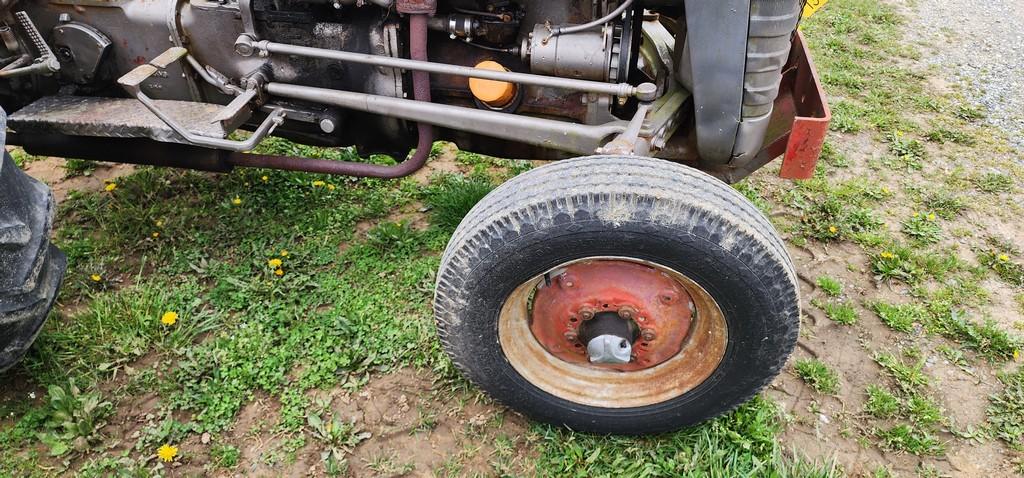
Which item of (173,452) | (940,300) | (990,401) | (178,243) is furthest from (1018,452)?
(178,243)

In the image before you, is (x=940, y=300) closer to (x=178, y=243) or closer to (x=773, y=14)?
(x=773, y=14)

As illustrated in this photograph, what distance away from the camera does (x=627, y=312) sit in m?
2.22

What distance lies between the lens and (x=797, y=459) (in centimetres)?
231

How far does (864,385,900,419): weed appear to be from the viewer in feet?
8.34

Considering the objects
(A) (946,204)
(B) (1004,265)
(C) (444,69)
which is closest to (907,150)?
(A) (946,204)

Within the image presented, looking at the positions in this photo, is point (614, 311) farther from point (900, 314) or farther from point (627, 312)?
point (900, 314)

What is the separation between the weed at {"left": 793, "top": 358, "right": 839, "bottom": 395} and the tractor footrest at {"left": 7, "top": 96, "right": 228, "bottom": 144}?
238cm

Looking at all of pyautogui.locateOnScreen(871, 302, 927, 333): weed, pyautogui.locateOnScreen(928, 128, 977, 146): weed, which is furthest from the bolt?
pyautogui.locateOnScreen(928, 128, 977, 146): weed

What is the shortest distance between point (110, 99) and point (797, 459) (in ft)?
9.67

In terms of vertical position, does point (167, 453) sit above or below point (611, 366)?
below

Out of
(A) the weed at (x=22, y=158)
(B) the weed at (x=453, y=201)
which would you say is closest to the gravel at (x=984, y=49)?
(B) the weed at (x=453, y=201)

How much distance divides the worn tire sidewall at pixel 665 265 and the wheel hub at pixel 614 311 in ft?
0.56

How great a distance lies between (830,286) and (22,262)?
3134mm

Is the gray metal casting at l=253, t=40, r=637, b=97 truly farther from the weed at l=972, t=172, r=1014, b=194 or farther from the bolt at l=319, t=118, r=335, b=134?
the weed at l=972, t=172, r=1014, b=194
